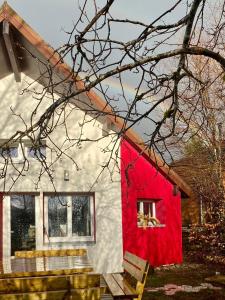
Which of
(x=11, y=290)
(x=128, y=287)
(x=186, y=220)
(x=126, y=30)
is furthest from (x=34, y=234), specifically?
(x=186, y=220)

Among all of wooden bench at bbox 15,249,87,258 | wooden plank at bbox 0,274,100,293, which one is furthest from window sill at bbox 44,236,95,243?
wooden plank at bbox 0,274,100,293

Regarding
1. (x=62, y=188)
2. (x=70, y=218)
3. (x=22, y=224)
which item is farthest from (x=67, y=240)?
(x=62, y=188)

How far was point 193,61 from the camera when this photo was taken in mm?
16328

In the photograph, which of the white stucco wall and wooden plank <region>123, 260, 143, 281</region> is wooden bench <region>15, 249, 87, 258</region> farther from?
the white stucco wall

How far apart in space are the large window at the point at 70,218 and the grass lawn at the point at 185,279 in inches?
83.2

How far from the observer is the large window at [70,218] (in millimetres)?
12531

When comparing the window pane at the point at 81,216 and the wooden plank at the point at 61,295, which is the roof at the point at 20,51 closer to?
the window pane at the point at 81,216

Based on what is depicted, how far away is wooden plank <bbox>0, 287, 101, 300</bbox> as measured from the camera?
4562mm

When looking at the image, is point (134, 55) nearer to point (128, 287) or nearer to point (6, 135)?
point (128, 287)

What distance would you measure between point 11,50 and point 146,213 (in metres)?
6.14

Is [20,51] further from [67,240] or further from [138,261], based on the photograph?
[138,261]

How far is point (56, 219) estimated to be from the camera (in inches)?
496

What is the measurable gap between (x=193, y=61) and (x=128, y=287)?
11590 millimetres

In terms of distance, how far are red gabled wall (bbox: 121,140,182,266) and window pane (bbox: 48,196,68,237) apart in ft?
5.44
